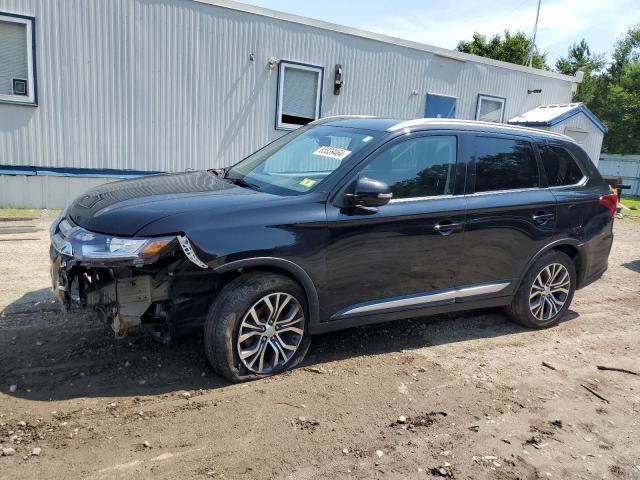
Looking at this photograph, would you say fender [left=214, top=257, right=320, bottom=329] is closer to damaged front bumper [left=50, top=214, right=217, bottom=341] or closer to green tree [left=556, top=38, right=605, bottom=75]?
damaged front bumper [left=50, top=214, right=217, bottom=341]

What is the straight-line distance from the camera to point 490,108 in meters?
15.8

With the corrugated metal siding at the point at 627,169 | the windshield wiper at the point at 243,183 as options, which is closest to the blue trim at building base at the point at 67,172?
the windshield wiper at the point at 243,183

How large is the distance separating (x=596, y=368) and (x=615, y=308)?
1981 millimetres

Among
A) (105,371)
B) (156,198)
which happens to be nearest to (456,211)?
(156,198)

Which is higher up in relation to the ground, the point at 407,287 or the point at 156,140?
the point at 156,140

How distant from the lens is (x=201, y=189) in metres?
3.97

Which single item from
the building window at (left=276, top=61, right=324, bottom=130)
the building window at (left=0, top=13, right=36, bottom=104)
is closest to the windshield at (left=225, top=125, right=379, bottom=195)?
the building window at (left=0, top=13, right=36, bottom=104)

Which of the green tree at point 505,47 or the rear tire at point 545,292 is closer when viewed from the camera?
the rear tire at point 545,292

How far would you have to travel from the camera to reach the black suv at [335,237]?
11.2 feet

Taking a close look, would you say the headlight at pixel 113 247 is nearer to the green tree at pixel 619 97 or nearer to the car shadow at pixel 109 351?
the car shadow at pixel 109 351

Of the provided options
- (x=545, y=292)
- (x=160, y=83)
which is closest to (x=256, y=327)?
(x=545, y=292)

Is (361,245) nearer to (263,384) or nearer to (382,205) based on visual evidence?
(382,205)

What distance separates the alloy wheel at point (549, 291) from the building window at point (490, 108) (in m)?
11.1

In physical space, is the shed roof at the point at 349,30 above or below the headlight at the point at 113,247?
above
